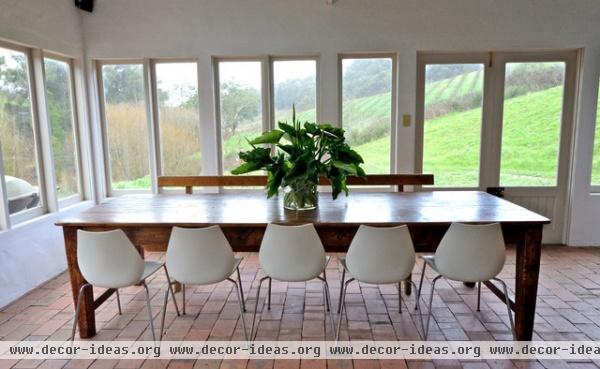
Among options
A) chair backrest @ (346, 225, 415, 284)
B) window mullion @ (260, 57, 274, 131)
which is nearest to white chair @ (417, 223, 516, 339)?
chair backrest @ (346, 225, 415, 284)

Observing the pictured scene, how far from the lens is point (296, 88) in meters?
4.18

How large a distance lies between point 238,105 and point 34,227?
224 cm

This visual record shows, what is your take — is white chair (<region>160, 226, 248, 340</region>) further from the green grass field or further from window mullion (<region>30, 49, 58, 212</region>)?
the green grass field

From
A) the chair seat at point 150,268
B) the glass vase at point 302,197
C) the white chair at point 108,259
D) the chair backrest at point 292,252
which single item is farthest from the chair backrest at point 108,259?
the glass vase at point 302,197

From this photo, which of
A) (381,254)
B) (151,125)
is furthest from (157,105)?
(381,254)

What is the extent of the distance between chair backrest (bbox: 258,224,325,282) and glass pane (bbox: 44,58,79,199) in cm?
262

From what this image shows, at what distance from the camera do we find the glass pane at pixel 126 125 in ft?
13.9

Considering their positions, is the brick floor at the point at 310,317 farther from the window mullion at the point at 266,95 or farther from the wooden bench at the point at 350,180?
the window mullion at the point at 266,95

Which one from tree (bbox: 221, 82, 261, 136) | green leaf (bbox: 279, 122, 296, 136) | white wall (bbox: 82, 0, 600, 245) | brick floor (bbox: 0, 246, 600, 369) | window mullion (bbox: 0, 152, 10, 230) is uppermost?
white wall (bbox: 82, 0, 600, 245)

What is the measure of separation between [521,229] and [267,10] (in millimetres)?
3128

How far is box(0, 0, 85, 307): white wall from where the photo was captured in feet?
9.76

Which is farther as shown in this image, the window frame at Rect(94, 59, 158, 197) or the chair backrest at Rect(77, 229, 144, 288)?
the window frame at Rect(94, 59, 158, 197)

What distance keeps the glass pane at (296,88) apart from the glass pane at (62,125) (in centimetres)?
214

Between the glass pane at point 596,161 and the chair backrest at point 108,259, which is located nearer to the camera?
the chair backrest at point 108,259
